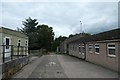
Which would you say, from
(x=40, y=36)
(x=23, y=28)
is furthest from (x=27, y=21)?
(x=40, y=36)

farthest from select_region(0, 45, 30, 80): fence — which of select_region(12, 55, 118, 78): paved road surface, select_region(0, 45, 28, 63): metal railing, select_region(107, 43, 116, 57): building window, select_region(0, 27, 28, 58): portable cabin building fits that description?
select_region(107, 43, 116, 57): building window

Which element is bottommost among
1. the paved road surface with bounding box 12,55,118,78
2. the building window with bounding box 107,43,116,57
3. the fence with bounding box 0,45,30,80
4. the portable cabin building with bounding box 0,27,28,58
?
the paved road surface with bounding box 12,55,118,78

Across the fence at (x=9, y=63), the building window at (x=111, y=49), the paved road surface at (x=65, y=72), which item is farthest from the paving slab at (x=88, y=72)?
the fence at (x=9, y=63)

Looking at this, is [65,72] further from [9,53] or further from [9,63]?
[9,53]

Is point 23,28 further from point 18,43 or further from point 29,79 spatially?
point 29,79

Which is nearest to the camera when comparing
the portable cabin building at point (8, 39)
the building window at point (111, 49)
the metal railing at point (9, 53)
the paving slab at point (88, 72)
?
the metal railing at point (9, 53)

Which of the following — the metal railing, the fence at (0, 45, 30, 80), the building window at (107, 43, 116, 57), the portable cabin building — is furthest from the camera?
the portable cabin building

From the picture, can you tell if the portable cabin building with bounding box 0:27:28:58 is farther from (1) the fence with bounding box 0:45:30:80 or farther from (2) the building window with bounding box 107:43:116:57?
(2) the building window with bounding box 107:43:116:57

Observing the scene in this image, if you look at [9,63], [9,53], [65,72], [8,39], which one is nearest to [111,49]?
[65,72]

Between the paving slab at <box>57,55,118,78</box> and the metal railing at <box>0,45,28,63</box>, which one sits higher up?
the metal railing at <box>0,45,28,63</box>

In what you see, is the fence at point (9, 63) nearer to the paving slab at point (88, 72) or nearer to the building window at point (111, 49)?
the paving slab at point (88, 72)

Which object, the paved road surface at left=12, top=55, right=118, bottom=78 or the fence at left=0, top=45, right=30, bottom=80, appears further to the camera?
the paved road surface at left=12, top=55, right=118, bottom=78

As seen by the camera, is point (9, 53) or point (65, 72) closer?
point (65, 72)

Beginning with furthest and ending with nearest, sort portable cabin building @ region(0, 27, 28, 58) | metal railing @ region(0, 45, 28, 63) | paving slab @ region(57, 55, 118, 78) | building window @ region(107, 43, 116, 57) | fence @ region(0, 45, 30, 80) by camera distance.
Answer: portable cabin building @ region(0, 27, 28, 58) < building window @ region(107, 43, 116, 57) < paving slab @ region(57, 55, 118, 78) < metal railing @ region(0, 45, 28, 63) < fence @ region(0, 45, 30, 80)
